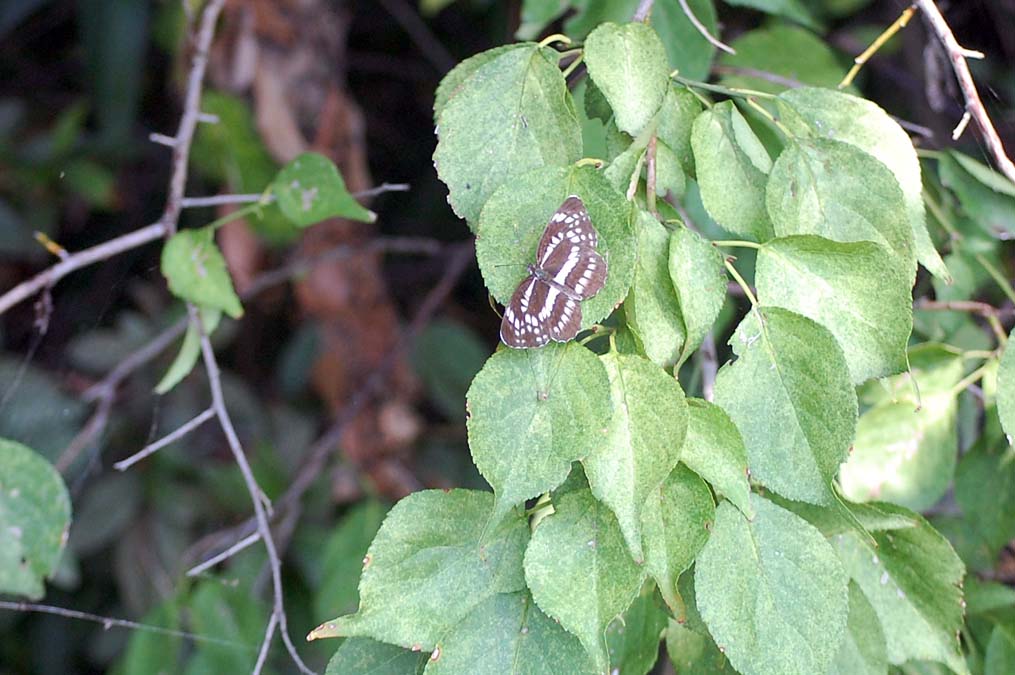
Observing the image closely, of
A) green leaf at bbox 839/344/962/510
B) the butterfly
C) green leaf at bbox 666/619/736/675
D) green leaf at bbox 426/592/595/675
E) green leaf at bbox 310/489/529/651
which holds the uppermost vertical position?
the butterfly

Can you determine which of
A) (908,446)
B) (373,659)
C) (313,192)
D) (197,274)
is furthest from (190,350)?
(908,446)

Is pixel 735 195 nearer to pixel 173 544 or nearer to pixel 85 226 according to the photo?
pixel 173 544

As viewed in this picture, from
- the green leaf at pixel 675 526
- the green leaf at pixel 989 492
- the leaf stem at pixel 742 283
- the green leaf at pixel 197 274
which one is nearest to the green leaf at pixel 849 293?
the leaf stem at pixel 742 283

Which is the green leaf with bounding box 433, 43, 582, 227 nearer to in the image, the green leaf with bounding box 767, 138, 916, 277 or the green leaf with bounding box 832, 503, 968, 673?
the green leaf with bounding box 767, 138, 916, 277

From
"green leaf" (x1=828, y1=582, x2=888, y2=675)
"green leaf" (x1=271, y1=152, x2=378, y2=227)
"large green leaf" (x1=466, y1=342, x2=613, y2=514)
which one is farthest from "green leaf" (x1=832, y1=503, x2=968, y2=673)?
"green leaf" (x1=271, y1=152, x2=378, y2=227)

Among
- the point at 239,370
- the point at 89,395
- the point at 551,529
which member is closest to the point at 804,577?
the point at 551,529

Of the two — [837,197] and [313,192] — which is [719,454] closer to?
[837,197]
